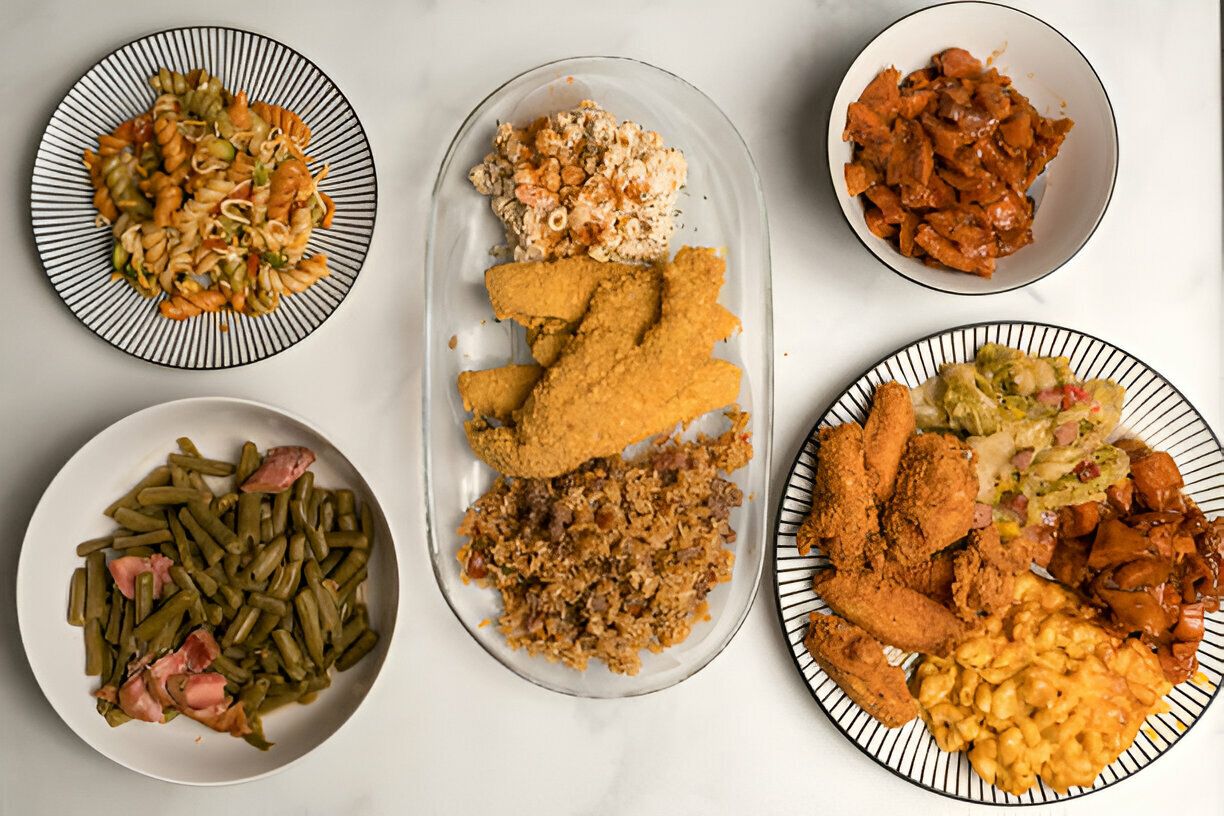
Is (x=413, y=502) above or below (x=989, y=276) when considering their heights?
below

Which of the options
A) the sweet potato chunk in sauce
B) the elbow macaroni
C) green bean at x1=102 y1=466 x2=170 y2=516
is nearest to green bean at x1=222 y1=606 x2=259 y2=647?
green bean at x1=102 y1=466 x2=170 y2=516

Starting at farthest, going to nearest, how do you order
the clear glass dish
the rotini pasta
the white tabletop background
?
the white tabletop background
the clear glass dish
the rotini pasta

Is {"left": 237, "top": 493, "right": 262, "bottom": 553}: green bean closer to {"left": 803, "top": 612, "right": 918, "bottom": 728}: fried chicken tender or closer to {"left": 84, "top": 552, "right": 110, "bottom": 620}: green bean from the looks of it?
{"left": 84, "top": 552, "right": 110, "bottom": 620}: green bean

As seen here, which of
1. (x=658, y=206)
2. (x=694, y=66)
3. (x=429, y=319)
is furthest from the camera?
(x=694, y=66)

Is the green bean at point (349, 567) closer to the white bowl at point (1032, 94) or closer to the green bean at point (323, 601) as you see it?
the green bean at point (323, 601)

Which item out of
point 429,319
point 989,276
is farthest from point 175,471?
point 989,276

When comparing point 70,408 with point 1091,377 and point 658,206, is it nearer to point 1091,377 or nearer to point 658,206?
point 658,206
